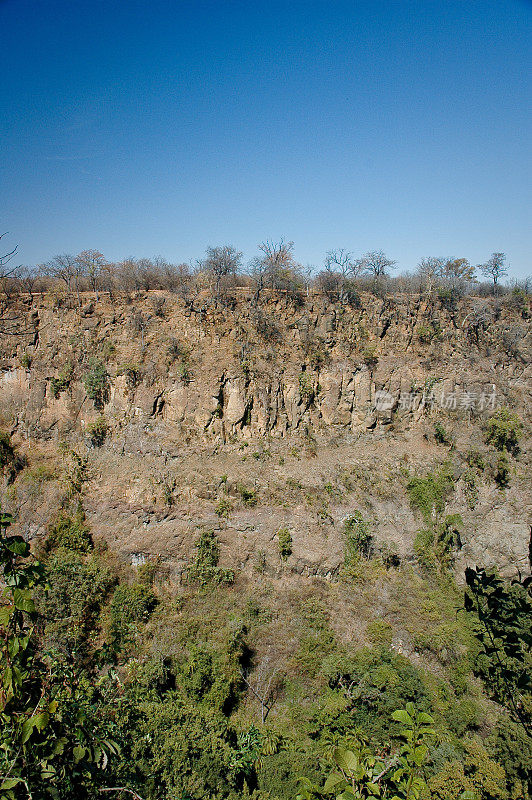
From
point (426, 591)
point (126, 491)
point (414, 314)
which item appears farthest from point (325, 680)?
point (414, 314)

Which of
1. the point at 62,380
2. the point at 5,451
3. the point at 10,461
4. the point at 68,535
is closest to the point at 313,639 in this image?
the point at 68,535

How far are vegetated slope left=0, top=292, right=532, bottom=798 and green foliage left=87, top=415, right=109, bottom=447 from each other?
13cm

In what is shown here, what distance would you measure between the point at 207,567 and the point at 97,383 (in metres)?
10.3

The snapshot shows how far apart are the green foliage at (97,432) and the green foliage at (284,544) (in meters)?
9.54

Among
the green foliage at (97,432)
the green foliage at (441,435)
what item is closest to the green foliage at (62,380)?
the green foliage at (97,432)

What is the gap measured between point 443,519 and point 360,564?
5.03 m

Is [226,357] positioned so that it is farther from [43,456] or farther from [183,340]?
[43,456]

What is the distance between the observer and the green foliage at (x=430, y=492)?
723 inches

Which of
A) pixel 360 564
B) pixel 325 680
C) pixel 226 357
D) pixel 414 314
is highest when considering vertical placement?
pixel 414 314

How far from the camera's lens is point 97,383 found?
1912 centimetres

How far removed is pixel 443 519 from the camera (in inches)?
723

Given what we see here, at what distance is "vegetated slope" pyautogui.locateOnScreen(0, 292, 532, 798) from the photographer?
13.2m

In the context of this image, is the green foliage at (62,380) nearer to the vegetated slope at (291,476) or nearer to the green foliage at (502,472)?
the vegetated slope at (291,476)

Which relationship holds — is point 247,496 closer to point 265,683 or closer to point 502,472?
point 265,683
